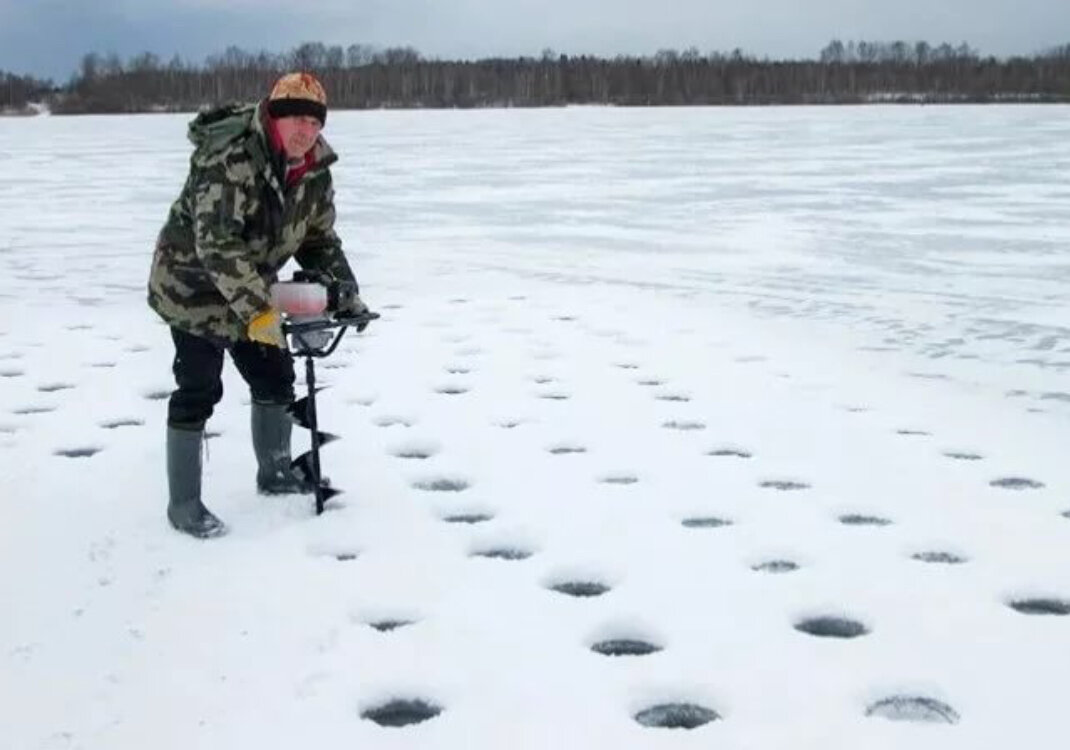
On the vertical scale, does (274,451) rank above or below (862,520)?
above

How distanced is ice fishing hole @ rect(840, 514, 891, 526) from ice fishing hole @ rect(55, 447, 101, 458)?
108 inches

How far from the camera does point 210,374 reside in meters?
4.11

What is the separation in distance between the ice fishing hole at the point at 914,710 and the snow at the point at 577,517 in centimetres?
1

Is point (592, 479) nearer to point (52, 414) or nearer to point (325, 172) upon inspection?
point (325, 172)

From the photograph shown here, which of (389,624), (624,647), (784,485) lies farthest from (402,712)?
(784,485)

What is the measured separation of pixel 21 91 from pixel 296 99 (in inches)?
4480

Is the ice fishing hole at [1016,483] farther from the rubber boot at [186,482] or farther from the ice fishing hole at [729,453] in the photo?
the rubber boot at [186,482]

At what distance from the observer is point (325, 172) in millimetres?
4039

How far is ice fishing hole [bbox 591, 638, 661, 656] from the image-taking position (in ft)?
10.9

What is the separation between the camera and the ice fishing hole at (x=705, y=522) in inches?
167

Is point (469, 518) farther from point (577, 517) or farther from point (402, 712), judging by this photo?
point (402, 712)


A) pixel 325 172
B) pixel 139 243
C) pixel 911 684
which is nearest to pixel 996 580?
pixel 911 684

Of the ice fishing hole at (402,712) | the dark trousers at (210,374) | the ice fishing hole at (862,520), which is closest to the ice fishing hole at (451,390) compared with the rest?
the dark trousers at (210,374)

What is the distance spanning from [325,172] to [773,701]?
79.3 inches
